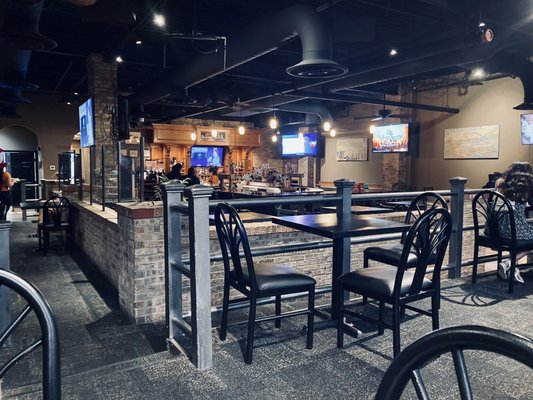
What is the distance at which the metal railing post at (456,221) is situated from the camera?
14.0ft

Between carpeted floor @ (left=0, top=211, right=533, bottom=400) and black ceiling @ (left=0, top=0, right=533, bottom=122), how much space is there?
109 inches

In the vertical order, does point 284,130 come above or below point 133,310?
above

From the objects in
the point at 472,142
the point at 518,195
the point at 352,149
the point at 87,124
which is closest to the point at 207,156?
the point at 352,149

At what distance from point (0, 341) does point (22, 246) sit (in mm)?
7133

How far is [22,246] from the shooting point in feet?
23.9

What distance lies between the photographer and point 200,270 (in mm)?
2420

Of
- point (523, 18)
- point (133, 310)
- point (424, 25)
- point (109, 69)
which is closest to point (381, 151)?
point (424, 25)

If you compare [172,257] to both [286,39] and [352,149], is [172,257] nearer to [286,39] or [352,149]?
[286,39]

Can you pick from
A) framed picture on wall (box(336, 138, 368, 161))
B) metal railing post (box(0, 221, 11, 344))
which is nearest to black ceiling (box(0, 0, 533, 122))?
metal railing post (box(0, 221, 11, 344))

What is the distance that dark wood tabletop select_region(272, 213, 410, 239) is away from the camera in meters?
2.70

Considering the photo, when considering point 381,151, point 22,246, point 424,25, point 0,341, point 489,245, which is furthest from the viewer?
point 381,151

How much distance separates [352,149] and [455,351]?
1289 centimetres

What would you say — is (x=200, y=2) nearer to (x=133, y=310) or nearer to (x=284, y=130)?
(x=133, y=310)

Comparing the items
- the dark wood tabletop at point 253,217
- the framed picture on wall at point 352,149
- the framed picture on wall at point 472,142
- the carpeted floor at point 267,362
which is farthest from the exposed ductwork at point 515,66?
the framed picture on wall at point 352,149
